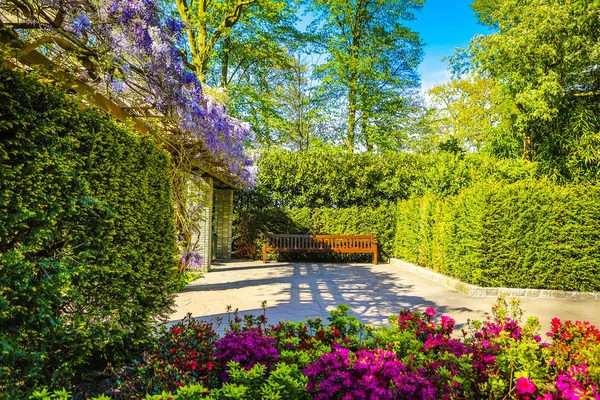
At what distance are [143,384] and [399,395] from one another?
1.71 m

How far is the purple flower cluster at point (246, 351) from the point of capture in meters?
2.74

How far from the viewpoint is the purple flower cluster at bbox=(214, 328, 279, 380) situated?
2742mm

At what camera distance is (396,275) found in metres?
10.2

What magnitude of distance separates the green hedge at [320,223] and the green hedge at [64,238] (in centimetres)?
983

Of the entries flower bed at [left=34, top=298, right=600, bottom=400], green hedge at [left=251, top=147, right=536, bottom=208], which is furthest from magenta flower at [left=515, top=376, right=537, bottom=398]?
green hedge at [left=251, top=147, right=536, bottom=208]

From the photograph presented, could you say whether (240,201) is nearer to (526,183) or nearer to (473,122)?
(526,183)

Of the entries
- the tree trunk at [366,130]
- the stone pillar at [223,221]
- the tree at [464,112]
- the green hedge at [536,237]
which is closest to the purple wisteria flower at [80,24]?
the green hedge at [536,237]

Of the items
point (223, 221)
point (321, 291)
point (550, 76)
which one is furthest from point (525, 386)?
point (550, 76)

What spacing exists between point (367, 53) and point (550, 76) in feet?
29.2

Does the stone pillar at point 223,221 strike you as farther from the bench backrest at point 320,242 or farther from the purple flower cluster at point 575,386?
the purple flower cluster at point 575,386

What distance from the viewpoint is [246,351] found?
279 cm

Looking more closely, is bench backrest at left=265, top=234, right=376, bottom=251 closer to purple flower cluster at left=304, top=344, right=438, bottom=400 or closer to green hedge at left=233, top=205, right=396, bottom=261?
green hedge at left=233, top=205, right=396, bottom=261

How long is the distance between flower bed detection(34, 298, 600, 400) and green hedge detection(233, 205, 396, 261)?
395 inches

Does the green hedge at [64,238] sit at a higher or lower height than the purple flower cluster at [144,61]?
lower
